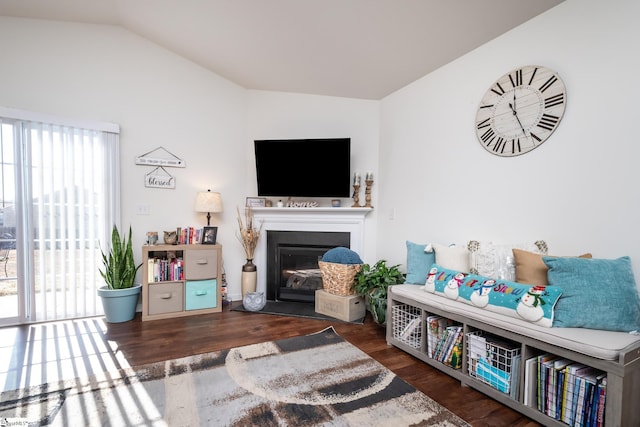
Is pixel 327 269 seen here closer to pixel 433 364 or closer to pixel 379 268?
pixel 379 268

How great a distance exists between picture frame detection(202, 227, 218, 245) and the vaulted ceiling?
5.82 ft

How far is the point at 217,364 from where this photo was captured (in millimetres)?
2049

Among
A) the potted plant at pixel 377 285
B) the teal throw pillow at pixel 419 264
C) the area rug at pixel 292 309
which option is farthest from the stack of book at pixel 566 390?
the area rug at pixel 292 309

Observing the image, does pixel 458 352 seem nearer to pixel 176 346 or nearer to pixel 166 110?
pixel 176 346

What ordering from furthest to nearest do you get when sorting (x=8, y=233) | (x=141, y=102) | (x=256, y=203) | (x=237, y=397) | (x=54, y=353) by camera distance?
(x=256, y=203)
(x=141, y=102)
(x=8, y=233)
(x=54, y=353)
(x=237, y=397)

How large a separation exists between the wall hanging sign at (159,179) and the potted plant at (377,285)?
2258 millimetres

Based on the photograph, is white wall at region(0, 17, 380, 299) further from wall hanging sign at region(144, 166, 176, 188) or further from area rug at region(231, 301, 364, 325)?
area rug at region(231, 301, 364, 325)

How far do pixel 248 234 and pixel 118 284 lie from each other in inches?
52.7

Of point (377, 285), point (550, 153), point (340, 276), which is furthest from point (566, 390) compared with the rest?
point (340, 276)

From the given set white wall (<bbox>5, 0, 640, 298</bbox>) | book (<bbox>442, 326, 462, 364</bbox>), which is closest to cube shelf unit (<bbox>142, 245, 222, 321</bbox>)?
white wall (<bbox>5, 0, 640, 298</bbox>)

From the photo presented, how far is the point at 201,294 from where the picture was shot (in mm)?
3150

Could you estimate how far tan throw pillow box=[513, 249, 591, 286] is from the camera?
1754 mm

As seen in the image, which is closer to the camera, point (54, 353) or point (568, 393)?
point (568, 393)

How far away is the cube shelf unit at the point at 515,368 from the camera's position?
4.16ft
